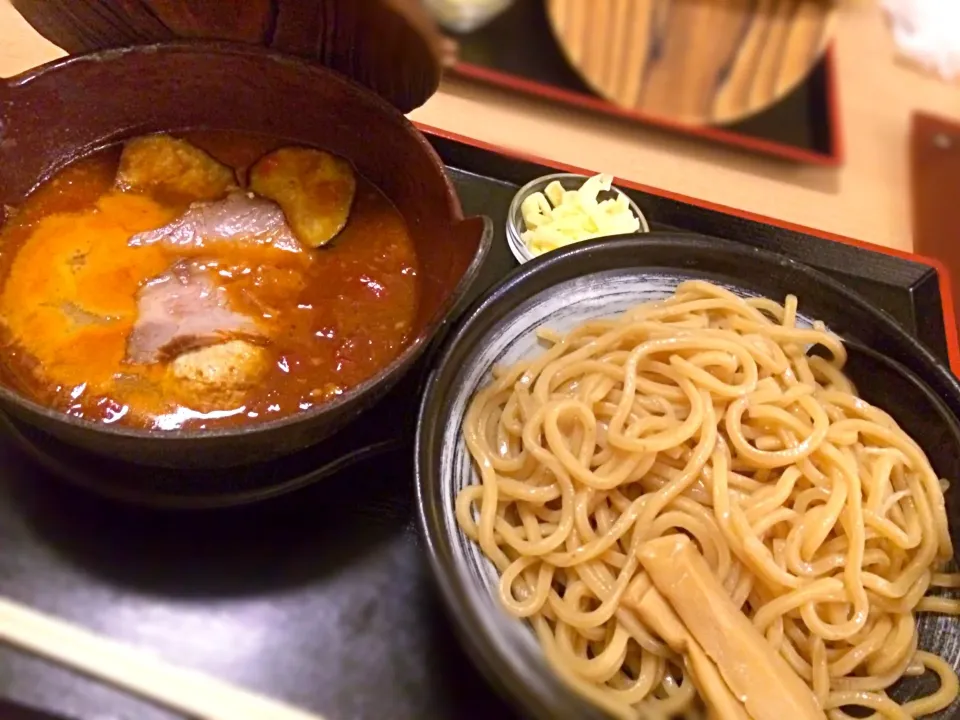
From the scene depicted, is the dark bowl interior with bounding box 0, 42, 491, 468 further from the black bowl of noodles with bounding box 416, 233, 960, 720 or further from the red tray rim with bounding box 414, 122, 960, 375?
the red tray rim with bounding box 414, 122, 960, 375

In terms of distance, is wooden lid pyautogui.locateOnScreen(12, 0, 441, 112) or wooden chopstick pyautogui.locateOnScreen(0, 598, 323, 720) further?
wooden lid pyautogui.locateOnScreen(12, 0, 441, 112)

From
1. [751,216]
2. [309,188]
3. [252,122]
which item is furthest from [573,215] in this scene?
[252,122]

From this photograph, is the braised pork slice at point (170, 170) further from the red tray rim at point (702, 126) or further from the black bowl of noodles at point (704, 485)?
the red tray rim at point (702, 126)

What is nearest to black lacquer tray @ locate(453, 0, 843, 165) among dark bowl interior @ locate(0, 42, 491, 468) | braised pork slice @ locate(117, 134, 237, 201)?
dark bowl interior @ locate(0, 42, 491, 468)

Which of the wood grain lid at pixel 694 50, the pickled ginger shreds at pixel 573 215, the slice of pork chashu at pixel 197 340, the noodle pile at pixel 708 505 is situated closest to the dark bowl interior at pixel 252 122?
the slice of pork chashu at pixel 197 340

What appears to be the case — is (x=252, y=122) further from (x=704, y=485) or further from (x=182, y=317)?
(x=704, y=485)

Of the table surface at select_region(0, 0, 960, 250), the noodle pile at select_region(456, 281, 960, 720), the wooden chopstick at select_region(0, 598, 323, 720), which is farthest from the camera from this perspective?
the noodle pile at select_region(456, 281, 960, 720)
